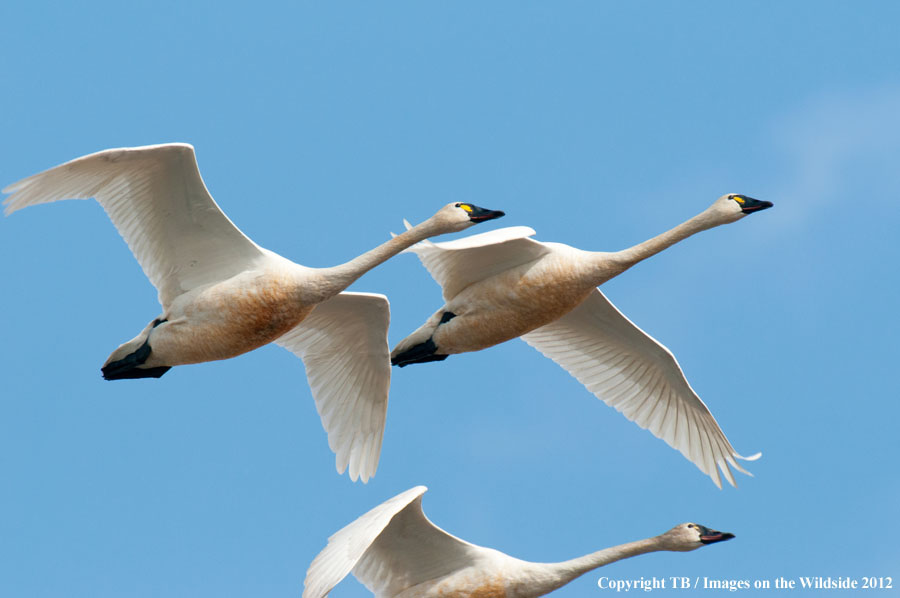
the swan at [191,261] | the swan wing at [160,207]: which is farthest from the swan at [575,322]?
the swan wing at [160,207]

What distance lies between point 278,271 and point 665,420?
580cm

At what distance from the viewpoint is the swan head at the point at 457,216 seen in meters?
19.5

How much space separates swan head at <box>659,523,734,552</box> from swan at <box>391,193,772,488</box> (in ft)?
5.59

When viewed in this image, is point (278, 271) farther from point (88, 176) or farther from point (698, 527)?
point (698, 527)

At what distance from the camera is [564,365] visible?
22.6 meters

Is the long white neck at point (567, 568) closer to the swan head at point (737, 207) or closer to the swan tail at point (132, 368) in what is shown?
the swan head at point (737, 207)

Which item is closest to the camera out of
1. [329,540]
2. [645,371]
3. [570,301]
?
[329,540]

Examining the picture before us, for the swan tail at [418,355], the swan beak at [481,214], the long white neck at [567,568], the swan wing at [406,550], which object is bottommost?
the long white neck at [567,568]

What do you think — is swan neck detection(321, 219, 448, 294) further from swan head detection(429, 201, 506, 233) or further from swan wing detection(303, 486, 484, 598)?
swan wing detection(303, 486, 484, 598)

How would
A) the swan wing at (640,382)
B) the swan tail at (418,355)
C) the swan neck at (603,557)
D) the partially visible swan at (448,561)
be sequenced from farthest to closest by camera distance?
the swan wing at (640,382), the swan tail at (418,355), the swan neck at (603,557), the partially visible swan at (448,561)

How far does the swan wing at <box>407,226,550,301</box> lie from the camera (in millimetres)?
20016

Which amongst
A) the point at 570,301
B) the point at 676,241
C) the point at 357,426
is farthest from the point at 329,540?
the point at 676,241

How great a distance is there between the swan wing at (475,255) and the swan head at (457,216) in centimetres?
35

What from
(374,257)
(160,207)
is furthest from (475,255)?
(160,207)
